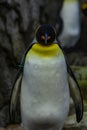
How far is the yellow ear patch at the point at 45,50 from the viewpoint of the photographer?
355 cm

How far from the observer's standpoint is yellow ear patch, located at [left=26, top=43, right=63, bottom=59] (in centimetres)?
355

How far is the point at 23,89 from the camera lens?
147 inches

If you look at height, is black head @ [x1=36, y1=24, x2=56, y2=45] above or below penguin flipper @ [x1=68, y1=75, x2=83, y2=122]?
above

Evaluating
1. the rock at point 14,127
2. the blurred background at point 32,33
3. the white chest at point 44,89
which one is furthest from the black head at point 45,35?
the rock at point 14,127

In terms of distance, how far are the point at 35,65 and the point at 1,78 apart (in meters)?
1.57

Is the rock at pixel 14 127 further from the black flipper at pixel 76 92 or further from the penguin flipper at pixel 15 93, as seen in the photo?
the black flipper at pixel 76 92

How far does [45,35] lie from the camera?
355cm

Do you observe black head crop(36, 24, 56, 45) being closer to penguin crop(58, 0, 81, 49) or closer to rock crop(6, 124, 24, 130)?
rock crop(6, 124, 24, 130)

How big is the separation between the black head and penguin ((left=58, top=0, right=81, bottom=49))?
13.6ft

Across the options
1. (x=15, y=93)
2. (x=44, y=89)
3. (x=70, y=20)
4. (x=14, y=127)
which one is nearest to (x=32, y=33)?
(x=14, y=127)

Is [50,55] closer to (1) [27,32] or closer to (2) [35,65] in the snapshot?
(2) [35,65]

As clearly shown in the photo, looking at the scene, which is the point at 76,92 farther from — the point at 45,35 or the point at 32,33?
the point at 32,33

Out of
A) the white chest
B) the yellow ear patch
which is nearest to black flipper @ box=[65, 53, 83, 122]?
the white chest

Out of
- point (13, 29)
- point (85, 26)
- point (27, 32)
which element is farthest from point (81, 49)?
point (13, 29)
